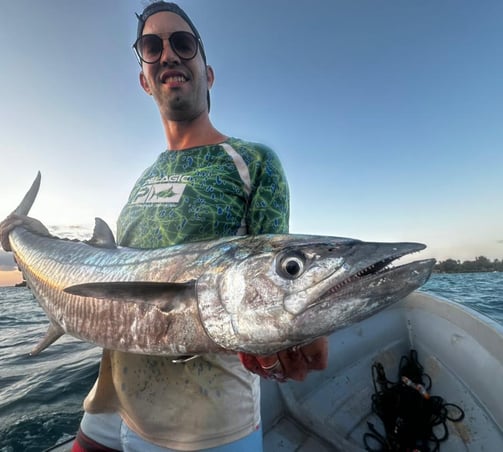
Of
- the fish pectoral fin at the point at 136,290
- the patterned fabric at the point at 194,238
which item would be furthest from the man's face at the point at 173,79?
the fish pectoral fin at the point at 136,290

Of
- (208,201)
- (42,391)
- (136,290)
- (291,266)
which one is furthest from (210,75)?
(42,391)

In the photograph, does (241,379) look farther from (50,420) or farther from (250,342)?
(50,420)

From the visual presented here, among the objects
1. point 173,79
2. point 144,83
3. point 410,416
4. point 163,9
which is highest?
point 163,9

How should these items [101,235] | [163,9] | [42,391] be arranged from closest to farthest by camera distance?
1. [101,235]
2. [163,9]
3. [42,391]

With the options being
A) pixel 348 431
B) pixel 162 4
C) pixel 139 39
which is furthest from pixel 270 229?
pixel 348 431

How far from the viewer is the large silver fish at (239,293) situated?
107cm

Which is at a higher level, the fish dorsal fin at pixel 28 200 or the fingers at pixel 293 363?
the fish dorsal fin at pixel 28 200

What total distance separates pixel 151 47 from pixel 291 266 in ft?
7.87

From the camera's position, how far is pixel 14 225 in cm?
325

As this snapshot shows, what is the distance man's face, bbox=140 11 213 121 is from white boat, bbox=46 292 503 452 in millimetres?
3072

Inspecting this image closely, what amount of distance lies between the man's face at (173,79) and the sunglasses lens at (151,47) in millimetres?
44

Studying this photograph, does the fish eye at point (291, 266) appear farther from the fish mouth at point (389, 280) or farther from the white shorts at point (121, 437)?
the white shorts at point (121, 437)

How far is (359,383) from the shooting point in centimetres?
394

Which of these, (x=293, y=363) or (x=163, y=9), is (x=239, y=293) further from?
(x=163, y=9)
